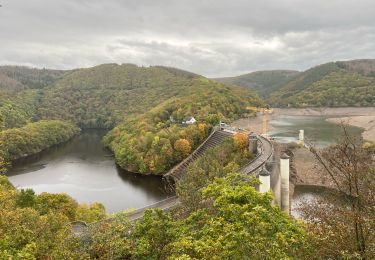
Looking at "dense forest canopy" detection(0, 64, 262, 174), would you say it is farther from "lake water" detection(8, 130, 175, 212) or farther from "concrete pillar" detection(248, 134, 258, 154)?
"concrete pillar" detection(248, 134, 258, 154)

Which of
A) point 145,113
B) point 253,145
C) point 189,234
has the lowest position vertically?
point 253,145

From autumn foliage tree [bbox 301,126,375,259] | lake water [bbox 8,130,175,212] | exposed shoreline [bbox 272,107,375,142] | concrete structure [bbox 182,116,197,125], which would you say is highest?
autumn foliage tree [bbox 301,126,375,259]

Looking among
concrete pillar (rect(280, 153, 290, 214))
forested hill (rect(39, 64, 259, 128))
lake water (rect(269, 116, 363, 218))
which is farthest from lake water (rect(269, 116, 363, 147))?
concrete pillar (rect(280, 153, 290, 214))

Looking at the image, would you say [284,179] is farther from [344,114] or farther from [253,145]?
[344,114]

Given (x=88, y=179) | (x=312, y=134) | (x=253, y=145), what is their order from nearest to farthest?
(x=253, y=145) < (x=88, y=179) < (x=312, y=134)

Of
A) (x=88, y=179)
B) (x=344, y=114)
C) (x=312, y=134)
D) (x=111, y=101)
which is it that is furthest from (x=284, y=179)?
(x=111, y=101)

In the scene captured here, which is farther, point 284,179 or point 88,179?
point 88,179

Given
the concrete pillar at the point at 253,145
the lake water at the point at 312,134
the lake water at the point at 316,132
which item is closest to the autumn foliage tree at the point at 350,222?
the lake water at the point at 312,134

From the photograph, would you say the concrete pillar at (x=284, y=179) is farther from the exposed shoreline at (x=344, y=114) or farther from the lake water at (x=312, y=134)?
the exposed shoreline at (x=344, y=114)

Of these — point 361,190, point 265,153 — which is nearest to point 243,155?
point 265,153
